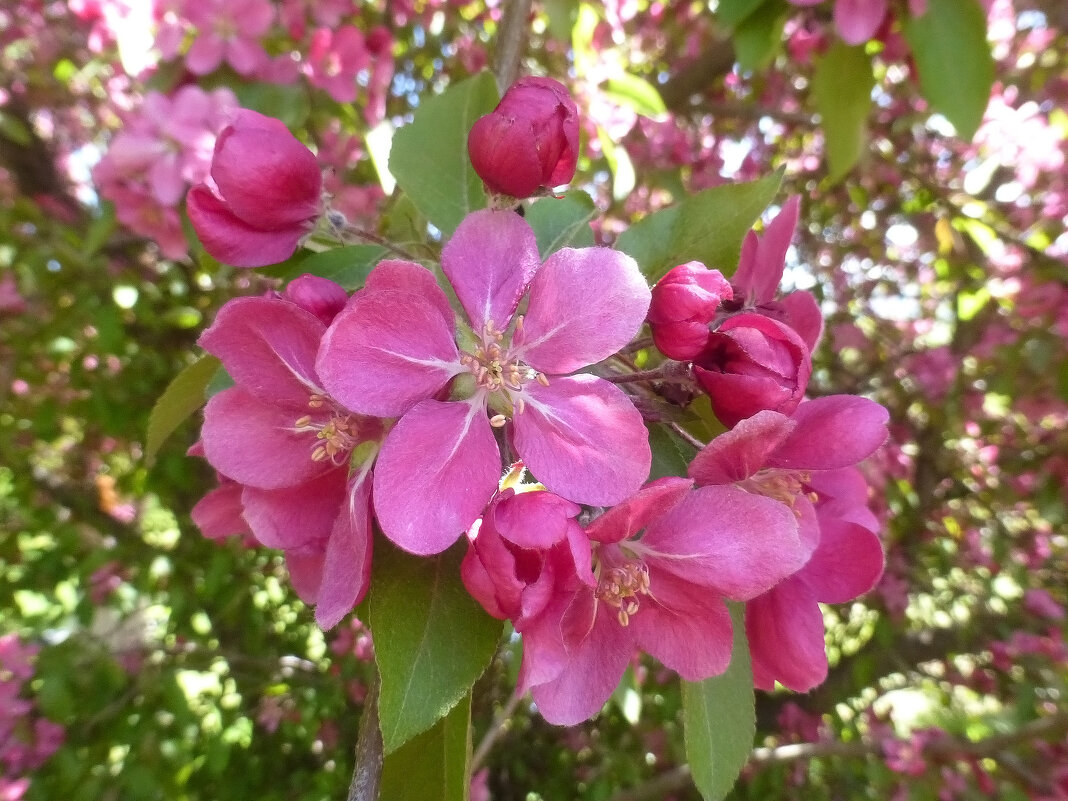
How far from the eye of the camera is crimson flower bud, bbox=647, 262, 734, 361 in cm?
67

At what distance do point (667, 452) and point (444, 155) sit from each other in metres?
0.51

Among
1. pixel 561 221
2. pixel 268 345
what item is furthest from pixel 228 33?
pixel 268 345

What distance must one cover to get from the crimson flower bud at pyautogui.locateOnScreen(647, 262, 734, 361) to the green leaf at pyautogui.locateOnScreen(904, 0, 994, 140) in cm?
122

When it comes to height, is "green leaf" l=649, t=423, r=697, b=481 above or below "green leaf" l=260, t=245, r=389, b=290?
below

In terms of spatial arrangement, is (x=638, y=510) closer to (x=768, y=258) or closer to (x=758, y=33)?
(x=768, y=258)

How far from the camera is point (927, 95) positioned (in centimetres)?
159

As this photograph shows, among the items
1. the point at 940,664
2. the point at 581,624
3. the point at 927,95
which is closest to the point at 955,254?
the point at 927,95

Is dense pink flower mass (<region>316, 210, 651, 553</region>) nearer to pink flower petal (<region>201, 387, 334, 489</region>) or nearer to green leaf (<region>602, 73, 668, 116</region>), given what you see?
pink flower petal (<region>201, 387, 334, 489</region>)

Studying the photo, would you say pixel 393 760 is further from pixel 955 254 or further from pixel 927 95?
pixel 955 254

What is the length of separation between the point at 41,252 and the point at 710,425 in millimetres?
2027

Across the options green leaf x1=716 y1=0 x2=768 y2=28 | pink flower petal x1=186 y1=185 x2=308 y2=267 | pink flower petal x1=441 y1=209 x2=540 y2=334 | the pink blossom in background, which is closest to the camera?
pink flower petal x1=441 y1=209 x2=540 y2=334

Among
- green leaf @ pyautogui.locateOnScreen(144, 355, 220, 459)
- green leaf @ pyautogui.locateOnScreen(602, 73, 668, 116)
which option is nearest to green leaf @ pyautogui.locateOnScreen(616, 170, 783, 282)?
green leaf @ pyautogui.locateOnScreen(144, 355, 220, 459)

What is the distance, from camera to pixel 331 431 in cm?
70

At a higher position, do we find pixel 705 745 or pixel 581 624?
pixel 581 624
